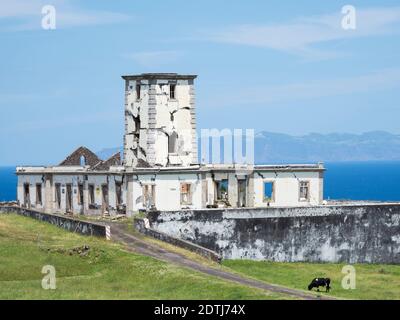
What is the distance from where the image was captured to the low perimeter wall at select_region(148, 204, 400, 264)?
6003 centimetres

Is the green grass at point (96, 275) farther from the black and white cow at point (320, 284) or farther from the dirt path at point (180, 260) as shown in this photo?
the black and white cow at point (320, 284)

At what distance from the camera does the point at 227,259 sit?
60562 millimetres

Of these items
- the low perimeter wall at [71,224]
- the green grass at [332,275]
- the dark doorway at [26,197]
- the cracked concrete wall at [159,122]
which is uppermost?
the cracked concrete wall at [159,122]

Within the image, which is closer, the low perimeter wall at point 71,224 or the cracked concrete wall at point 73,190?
the low perimeter wall at point 71,224

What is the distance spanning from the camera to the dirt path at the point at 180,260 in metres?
43.6

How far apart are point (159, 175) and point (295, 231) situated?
863cm

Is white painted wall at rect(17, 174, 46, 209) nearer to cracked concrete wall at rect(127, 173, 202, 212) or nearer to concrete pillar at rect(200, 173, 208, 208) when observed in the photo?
cracked concrete wall at rect(127, 173, 202, 212)

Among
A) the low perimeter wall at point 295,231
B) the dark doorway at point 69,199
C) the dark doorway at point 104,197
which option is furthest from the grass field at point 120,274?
the dark doorway at point 69,199

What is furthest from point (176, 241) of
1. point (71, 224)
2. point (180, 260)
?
point (71, 224)

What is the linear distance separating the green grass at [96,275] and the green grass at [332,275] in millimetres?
6332

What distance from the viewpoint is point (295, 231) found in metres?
62.5

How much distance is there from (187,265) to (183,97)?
22779 mm
